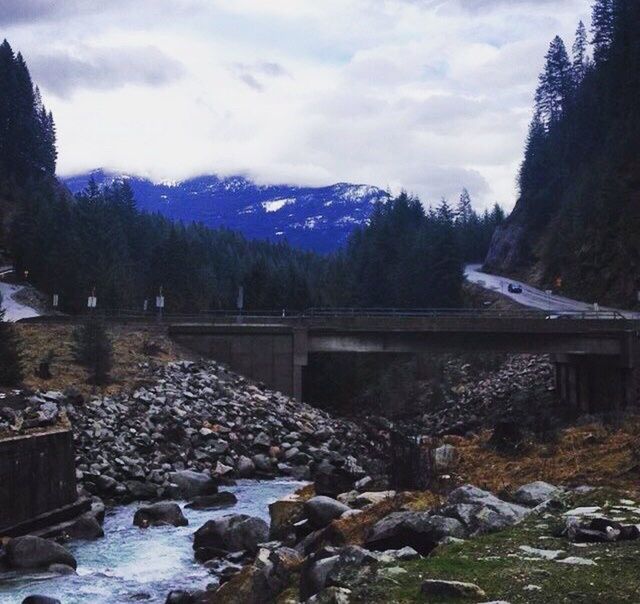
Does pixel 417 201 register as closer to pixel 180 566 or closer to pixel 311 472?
pixel 311 472

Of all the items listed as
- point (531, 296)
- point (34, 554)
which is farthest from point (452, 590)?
point (531, 296)

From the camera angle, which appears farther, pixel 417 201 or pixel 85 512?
pixel 417 201

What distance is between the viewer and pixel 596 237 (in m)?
74.1

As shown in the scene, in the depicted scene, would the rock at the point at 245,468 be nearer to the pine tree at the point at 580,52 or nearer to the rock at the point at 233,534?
the rock at the point at 233,534

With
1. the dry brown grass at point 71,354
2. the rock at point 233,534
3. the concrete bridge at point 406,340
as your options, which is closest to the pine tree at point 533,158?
the concrete bridge at point 406,340

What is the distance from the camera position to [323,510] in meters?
14.6

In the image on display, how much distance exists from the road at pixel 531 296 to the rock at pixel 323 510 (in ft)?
161

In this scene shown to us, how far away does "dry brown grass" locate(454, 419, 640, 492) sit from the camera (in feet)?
46.8

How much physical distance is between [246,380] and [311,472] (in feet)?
54.2

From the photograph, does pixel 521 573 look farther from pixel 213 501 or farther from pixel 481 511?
pixel 213 501

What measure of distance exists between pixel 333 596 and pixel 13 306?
Result: 7354cm

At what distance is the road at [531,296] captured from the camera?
75188mm

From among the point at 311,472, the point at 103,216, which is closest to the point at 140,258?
the point at 103,216

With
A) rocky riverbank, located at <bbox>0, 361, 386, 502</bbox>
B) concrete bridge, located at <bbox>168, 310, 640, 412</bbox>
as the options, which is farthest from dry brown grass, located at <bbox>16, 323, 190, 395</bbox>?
concrete bridge, located at <bbox>168, 310, 640, 412</bbox>
